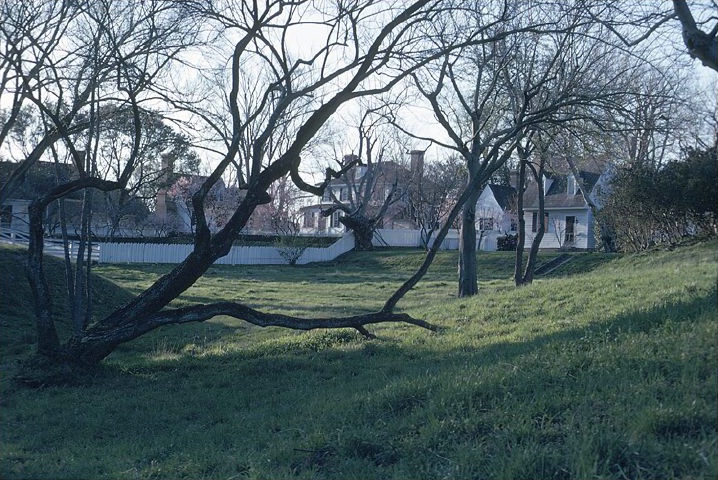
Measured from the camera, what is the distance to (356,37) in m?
12.3

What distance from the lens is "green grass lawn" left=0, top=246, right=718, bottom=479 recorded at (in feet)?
16.2

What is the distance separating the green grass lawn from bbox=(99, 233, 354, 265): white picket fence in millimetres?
23734

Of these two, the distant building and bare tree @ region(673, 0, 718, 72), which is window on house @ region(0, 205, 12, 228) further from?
the distant building

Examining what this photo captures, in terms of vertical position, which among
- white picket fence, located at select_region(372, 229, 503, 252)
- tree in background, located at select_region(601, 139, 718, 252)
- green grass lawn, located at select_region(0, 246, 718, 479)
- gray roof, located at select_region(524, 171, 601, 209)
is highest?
gray roof, located at select_region(524, 171, 601, 209)

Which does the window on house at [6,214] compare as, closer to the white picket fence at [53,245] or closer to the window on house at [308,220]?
the white picket fence at [53,245]

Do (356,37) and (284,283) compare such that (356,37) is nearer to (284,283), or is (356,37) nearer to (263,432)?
(263,432)

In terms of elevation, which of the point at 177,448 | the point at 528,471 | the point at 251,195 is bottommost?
the point at 177,448

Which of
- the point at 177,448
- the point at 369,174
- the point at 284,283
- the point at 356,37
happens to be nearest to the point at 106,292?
the point at 284,283

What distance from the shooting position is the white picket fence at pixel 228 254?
37.1 meters

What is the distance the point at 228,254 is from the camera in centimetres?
3362

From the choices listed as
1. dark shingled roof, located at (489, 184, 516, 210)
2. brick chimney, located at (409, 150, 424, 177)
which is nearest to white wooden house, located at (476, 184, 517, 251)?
dark shingled roof, located at (489, 184, 516, 210)

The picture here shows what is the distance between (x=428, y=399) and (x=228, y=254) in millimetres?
28147

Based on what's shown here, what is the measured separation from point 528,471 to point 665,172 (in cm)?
1910

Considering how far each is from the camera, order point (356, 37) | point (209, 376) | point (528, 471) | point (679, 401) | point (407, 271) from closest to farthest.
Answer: point (528, 471), point (679, 401), point (209, 376), point (356, 37), point (407, 271)
